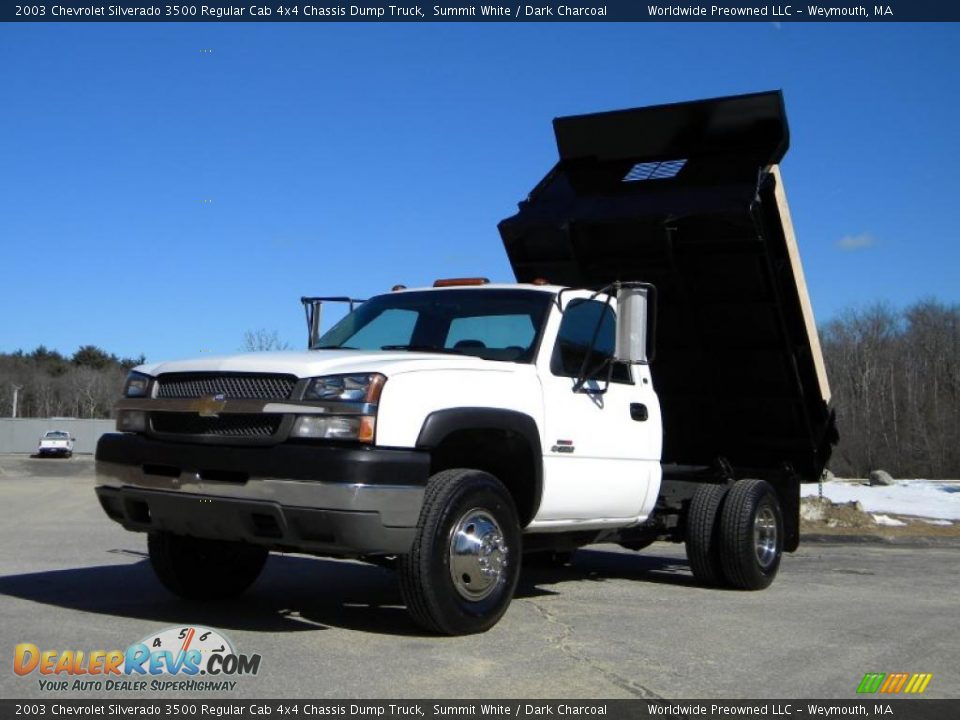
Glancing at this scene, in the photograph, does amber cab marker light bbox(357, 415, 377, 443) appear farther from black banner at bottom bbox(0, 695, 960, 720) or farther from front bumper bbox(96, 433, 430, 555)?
black banner at bottom bbox(0, 695, 960, 720)

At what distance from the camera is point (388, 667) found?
5.01 m

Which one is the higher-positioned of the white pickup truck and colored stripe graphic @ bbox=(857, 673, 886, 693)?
the white pickup truck

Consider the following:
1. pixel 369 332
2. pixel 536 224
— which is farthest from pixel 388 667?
pixel 536 224

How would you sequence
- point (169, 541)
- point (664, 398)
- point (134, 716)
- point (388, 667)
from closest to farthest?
point (134, 716)
point (388, 667)
point (169, 541)
point (664, 398)

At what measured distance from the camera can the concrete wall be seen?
7062cm

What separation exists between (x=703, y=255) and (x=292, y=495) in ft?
14.1

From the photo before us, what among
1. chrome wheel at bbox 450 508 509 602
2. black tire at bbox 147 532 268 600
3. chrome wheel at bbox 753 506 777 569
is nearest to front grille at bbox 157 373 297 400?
black tire at bbox 147 532 268 600

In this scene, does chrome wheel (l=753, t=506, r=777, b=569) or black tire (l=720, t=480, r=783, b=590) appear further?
chrome wheel (l=753, t=506, r=777, b=569)

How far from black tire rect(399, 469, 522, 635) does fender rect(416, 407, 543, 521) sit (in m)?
0.27

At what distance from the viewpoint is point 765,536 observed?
898cm

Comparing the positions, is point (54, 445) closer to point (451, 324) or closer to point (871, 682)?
point (451, 324)

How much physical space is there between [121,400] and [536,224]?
12.4ft

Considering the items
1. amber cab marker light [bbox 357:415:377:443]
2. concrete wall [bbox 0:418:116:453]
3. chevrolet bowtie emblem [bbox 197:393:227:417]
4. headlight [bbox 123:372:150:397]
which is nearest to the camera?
amber cab marker light [bbox 357:415:377:443]

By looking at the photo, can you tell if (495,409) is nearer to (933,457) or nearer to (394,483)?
(394,483)
